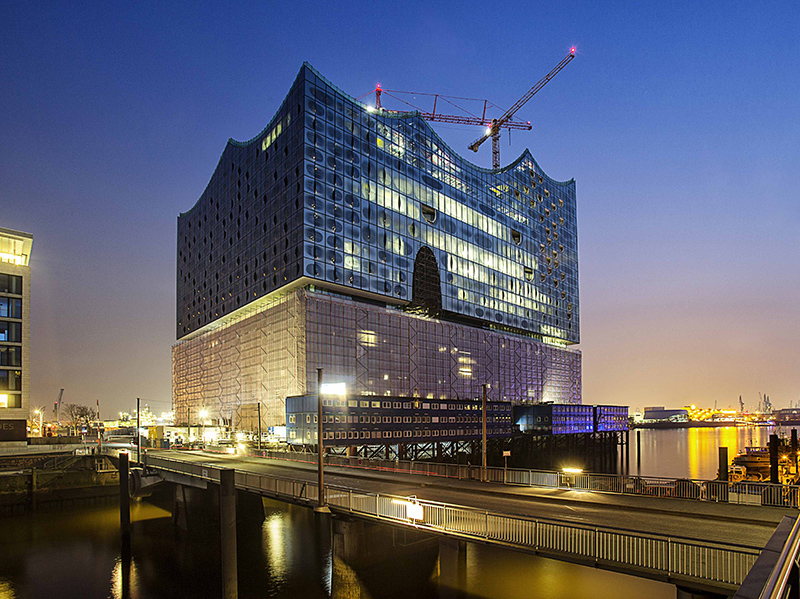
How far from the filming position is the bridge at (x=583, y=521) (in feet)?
50.6

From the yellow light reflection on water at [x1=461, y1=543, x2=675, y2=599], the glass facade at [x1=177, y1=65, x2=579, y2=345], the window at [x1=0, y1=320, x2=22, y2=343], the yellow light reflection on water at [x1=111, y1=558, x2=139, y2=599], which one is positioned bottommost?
the yellow light reflection on water at [x1=111, y1=558, x2=139, y2=599]

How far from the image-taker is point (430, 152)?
108 m

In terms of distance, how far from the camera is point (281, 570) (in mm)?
37281

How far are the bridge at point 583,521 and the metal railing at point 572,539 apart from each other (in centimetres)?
3

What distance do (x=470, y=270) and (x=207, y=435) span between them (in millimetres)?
61336

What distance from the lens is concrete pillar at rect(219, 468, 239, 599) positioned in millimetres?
28625

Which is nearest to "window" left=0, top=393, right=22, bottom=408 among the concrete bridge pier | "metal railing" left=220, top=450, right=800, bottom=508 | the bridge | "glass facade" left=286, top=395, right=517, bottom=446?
"glass facade" left=286, top=395, right=517, bottom=446

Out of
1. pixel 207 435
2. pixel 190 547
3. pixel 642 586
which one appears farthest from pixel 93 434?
pixel 642 586

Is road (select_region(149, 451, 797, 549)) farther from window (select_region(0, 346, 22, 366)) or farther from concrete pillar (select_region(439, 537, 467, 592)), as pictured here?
window (select_region(0, 346, 22, 366))

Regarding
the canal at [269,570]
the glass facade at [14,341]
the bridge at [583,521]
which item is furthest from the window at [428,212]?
the bridge at [583,521]

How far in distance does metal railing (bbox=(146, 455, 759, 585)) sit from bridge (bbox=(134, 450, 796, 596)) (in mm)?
34

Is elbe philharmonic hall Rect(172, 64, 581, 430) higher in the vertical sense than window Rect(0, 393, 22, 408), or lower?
higher

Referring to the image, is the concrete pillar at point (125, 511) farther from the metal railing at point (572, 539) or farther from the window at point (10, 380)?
the window at point (10, 380)

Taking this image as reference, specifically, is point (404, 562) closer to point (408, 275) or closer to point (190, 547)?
point (190, 547)
